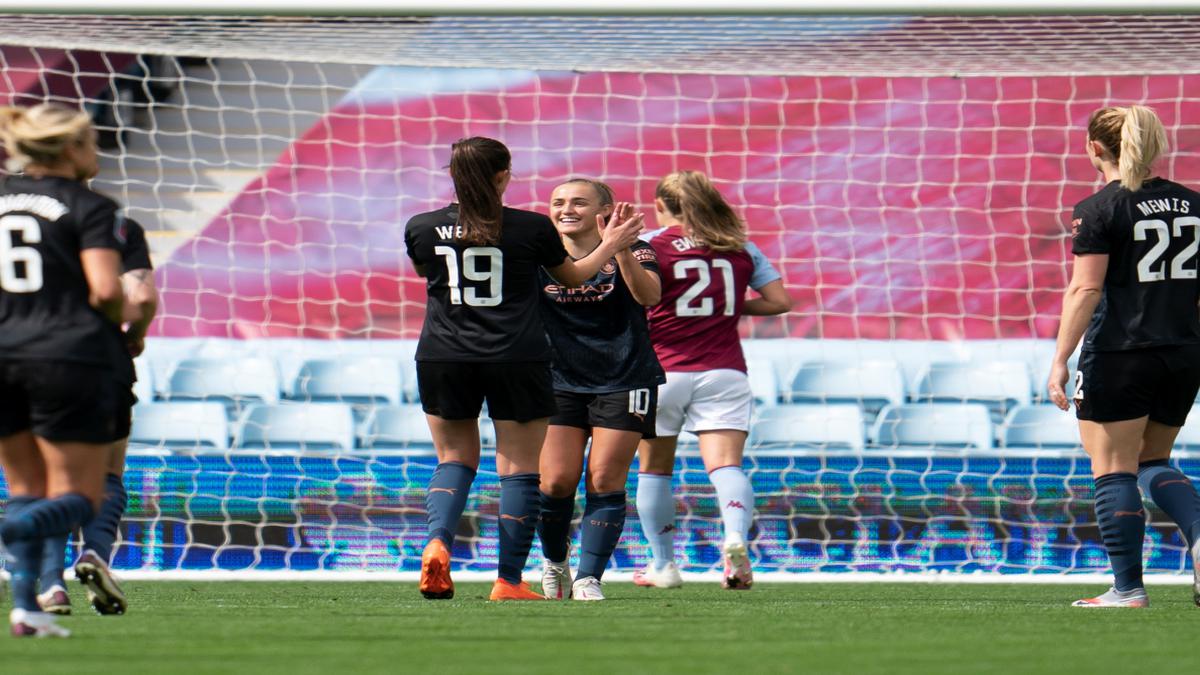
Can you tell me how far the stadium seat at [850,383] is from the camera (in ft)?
36.6

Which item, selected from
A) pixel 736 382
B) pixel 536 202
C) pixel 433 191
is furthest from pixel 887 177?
pixel 736 382

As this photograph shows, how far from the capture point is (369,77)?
13641 millimetres

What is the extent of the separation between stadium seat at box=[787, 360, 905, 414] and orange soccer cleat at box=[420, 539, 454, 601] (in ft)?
19.2

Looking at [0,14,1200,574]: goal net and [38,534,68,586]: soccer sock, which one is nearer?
[38,534,68,586]: soccer sock

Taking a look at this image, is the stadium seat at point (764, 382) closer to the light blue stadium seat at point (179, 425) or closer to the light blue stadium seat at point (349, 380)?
the light blue stadium seat at point (349, 380)

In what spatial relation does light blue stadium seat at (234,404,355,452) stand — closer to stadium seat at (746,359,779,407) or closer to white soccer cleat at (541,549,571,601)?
stadium seat at (746,359,779,407)

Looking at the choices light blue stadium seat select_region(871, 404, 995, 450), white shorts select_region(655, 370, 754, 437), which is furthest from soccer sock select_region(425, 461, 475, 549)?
light blue stadium seat select_region(871, 404, 995, 450)

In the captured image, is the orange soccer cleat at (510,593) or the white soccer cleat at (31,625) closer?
the white soccer cleat at (31,625)

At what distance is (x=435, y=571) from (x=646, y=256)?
1487 millimetres

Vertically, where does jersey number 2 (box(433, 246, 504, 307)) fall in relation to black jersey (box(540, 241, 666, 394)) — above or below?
above

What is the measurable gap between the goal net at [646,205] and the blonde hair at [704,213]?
2.26 meters

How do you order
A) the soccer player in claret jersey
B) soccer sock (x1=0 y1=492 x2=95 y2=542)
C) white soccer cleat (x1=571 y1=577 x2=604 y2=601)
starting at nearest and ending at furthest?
1. soccer sock (x1=0 y1=492 x2=95 y2=542)
2. the soccer player in claret jersey
3. white soccer cleat (x1=571 y1=577 x2=604 y2=601)

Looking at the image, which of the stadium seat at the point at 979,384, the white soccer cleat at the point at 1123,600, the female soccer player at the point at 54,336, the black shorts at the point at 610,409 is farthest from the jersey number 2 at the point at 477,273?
the stadium seat at the point at 979,384

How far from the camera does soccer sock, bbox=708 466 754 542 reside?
261 inches
